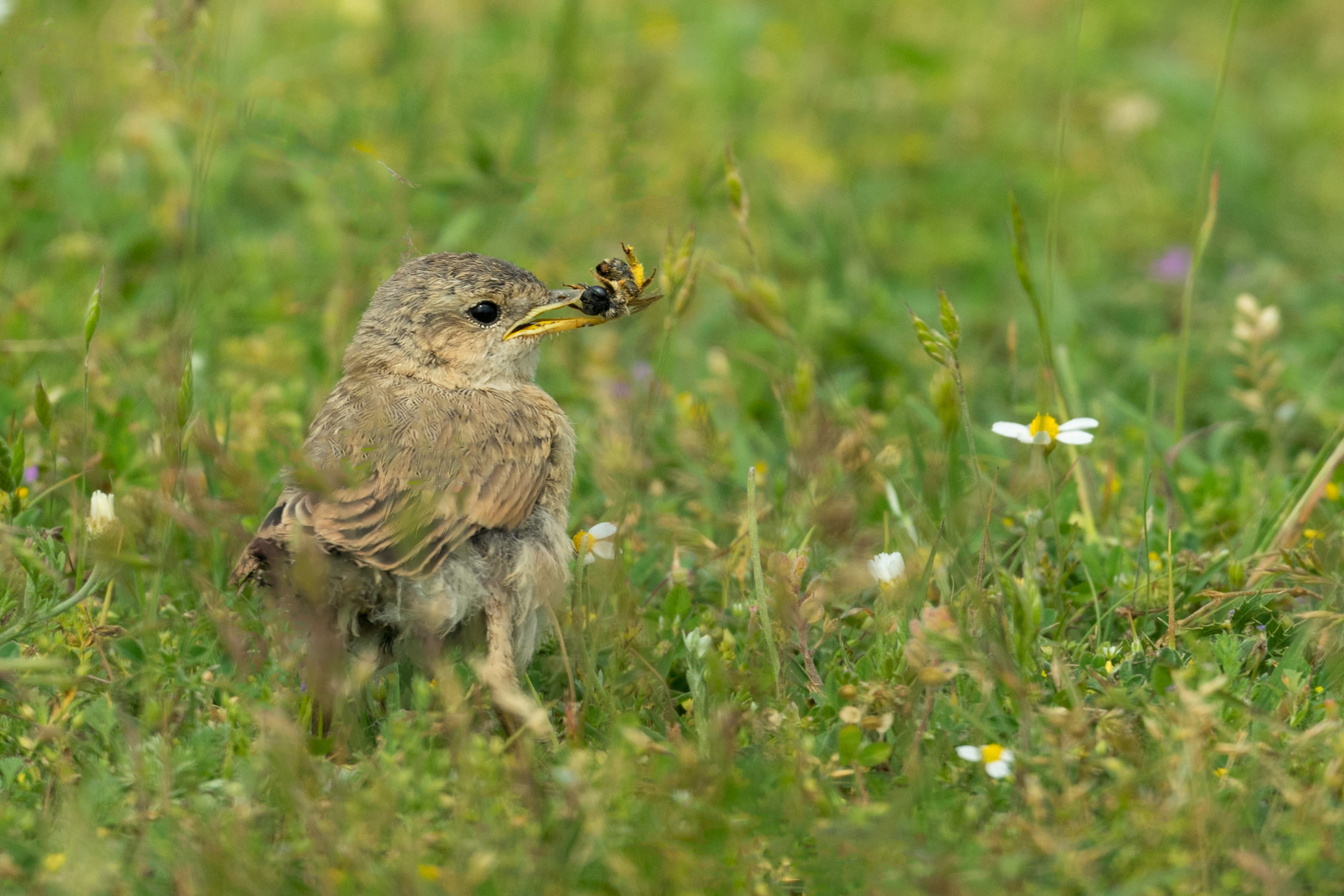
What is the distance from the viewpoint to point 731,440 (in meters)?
5.29

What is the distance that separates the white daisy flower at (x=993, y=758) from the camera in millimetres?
3053

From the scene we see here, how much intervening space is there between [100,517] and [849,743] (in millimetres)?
1892

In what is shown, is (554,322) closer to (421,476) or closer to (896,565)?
(421,476)

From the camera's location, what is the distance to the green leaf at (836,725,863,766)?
10.3 ft

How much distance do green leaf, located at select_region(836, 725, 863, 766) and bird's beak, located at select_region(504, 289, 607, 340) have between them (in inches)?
74.3

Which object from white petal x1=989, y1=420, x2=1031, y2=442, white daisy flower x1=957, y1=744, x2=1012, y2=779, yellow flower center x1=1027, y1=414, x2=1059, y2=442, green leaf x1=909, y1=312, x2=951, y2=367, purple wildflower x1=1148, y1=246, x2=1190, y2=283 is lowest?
purple wildflower x1=1148, y1=246, x2=1190, y2=283

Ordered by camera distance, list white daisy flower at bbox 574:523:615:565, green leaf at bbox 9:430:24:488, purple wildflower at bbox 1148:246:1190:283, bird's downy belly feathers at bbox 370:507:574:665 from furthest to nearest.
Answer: purple wildflower at bbox 1148:246:1190:283, white daisy flower at bbox 574:523:615:565, bird's downy belly feathers at bbox 370:507:574:665, green leaf at bbox 9:430:24:488

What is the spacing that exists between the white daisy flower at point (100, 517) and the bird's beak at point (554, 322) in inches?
58.9

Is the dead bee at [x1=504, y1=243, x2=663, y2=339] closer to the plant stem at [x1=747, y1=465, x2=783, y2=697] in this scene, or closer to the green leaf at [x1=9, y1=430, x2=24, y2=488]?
the plant stem at [x1=747, y1=465, x2=783, y2=697]

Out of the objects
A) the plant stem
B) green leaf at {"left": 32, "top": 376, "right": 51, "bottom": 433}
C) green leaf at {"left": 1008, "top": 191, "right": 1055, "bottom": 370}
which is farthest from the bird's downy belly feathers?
green leaf at {"left": 1008, "top": 191, "right": 1055, "bottom": 370}

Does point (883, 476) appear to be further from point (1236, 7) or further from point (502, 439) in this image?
point (1236, 7)

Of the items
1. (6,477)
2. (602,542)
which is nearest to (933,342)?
(602,542)

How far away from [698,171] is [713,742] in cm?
255

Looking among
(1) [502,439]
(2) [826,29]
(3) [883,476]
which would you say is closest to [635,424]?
(1) [502,439]
